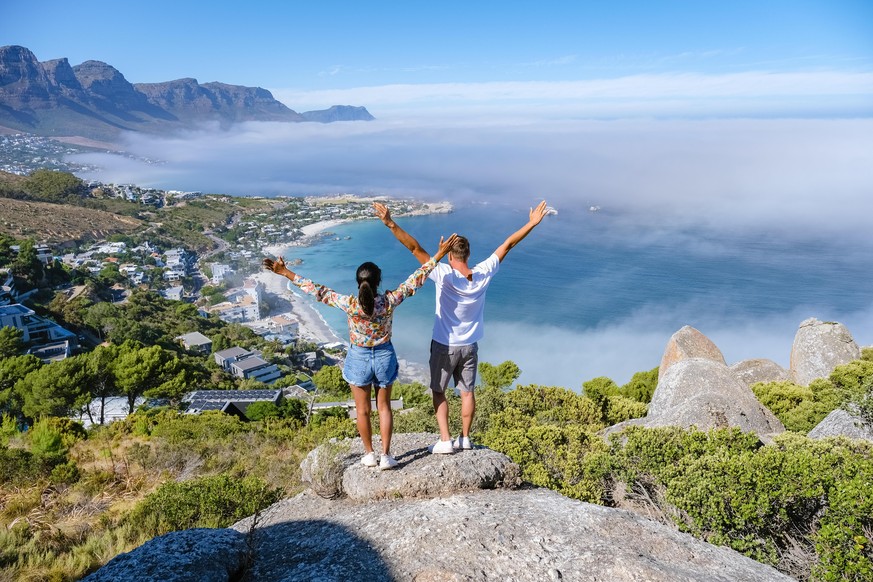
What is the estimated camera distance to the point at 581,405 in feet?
40.0

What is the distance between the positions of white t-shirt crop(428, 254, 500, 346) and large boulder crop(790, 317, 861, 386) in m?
17.2

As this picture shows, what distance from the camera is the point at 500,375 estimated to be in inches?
789

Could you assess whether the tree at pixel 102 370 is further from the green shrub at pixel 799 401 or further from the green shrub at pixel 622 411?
the green shrub at pixel 799 401

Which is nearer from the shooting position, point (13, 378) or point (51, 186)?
point (13, 378)

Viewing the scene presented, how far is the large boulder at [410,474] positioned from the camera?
15.3 ft

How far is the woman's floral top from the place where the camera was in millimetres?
4340

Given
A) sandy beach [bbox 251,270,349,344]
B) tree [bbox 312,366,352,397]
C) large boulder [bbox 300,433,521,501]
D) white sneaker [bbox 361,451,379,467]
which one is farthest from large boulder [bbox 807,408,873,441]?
sandy beach [bbox 251,270,349,344]

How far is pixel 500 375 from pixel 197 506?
15.3m

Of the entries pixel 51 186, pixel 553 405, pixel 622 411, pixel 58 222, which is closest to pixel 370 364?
pixel 553 405

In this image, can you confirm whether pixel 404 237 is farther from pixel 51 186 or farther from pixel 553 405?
pixel 51 186

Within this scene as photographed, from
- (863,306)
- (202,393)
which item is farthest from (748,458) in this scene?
(863,306)

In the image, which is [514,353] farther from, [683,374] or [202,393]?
[683,374]

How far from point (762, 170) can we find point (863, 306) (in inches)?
5848

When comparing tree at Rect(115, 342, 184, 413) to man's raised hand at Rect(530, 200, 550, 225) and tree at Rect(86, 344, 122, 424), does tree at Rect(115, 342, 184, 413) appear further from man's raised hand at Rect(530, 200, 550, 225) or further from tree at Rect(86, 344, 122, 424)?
man's raised hand at Rect(530, 200, 550, 225)
